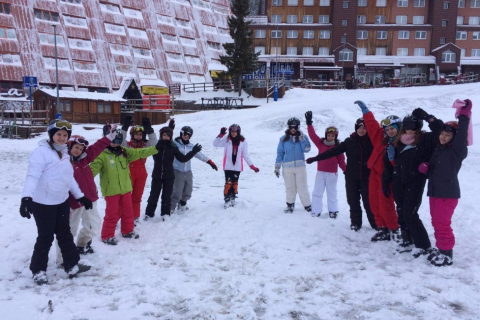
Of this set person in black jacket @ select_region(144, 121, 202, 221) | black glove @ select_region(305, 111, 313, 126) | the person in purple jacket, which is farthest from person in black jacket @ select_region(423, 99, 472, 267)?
the person in purple jacket

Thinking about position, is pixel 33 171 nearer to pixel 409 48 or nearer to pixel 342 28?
pixel 342 28

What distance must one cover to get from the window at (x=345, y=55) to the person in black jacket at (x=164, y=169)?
141 feet

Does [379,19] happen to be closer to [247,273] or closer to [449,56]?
[449,56]

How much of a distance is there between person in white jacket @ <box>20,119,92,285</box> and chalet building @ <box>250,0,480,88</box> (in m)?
42.4

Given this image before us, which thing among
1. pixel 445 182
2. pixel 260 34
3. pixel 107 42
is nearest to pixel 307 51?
pixel 260 34

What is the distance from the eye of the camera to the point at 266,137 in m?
17.2

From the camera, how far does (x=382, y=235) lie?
5.25 m

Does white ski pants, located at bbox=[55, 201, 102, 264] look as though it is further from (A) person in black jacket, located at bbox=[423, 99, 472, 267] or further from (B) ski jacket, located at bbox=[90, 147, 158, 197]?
(A) person in black jacket, located at bbox=[423, 99, 472, 267]

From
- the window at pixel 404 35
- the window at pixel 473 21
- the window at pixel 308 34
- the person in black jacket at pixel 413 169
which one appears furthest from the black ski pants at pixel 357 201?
the window at pixel 473 21

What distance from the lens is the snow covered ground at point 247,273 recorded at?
11.3ft

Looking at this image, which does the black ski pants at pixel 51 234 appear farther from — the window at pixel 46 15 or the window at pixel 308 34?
the window at pixel 308 34

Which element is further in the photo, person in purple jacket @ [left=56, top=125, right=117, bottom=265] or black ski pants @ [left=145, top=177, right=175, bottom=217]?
black ski pants @ [left=145, top=177, right=175, bottom=217]

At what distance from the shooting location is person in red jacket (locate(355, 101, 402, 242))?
5055 mm

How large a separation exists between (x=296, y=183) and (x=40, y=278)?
4.46 meters
